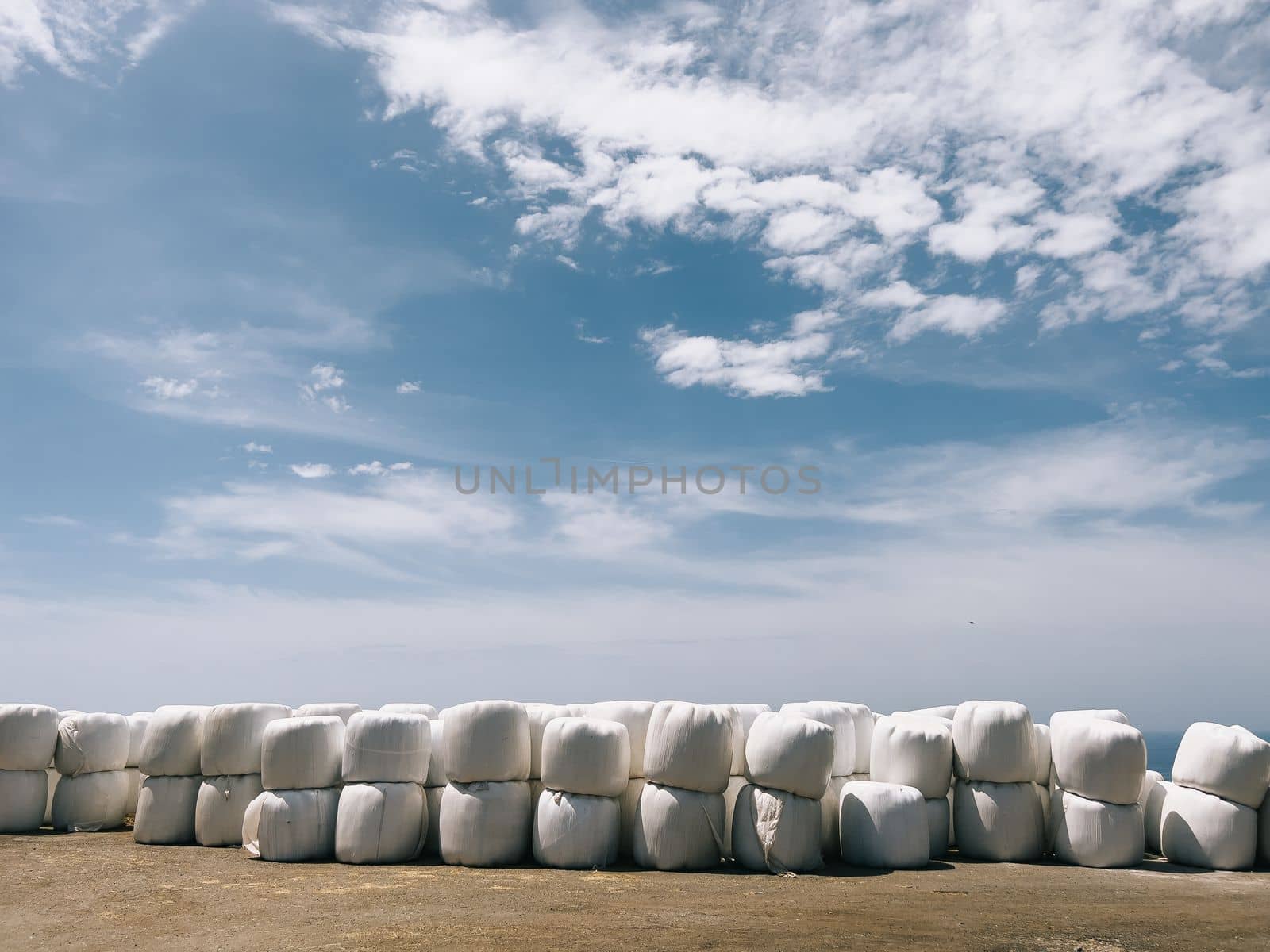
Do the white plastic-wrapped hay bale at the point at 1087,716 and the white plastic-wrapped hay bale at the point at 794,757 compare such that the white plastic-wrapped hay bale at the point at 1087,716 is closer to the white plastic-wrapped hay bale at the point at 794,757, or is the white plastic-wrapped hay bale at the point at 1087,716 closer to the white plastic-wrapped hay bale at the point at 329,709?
the white plastic-wrapped hay bale at the point at 794,757

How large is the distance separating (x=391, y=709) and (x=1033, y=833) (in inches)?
257

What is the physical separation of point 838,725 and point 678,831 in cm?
216

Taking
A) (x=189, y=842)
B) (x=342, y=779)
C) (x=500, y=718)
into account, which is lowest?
(x=189, y=842)

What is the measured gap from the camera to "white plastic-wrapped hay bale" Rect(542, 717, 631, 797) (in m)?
8.56

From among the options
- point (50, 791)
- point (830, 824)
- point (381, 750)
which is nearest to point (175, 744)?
point (381, 750)

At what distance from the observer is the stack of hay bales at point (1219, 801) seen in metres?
8.68

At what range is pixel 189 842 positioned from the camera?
10.1 m

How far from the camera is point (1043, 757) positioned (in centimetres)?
952

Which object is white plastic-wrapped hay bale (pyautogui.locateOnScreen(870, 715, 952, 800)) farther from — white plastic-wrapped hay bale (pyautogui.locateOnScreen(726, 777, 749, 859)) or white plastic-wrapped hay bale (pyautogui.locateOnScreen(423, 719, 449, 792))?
white plastic-wrapped hay bale (pyautogui.locateOnScreen(423, 719, 449, 792))

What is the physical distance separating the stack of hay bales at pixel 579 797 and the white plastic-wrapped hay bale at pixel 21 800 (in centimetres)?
620

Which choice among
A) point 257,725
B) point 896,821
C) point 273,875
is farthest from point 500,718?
point 896,821

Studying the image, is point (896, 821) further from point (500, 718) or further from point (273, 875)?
point (273, 875)

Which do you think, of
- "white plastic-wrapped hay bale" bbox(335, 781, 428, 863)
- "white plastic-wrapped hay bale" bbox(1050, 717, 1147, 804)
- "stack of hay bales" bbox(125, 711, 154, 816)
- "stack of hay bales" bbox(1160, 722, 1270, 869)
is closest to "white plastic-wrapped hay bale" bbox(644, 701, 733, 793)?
"white plastic-wrapped hay bale" bbox(335, 781, 428, 863)

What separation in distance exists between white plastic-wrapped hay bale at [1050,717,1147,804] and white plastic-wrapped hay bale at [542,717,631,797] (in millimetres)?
4013
